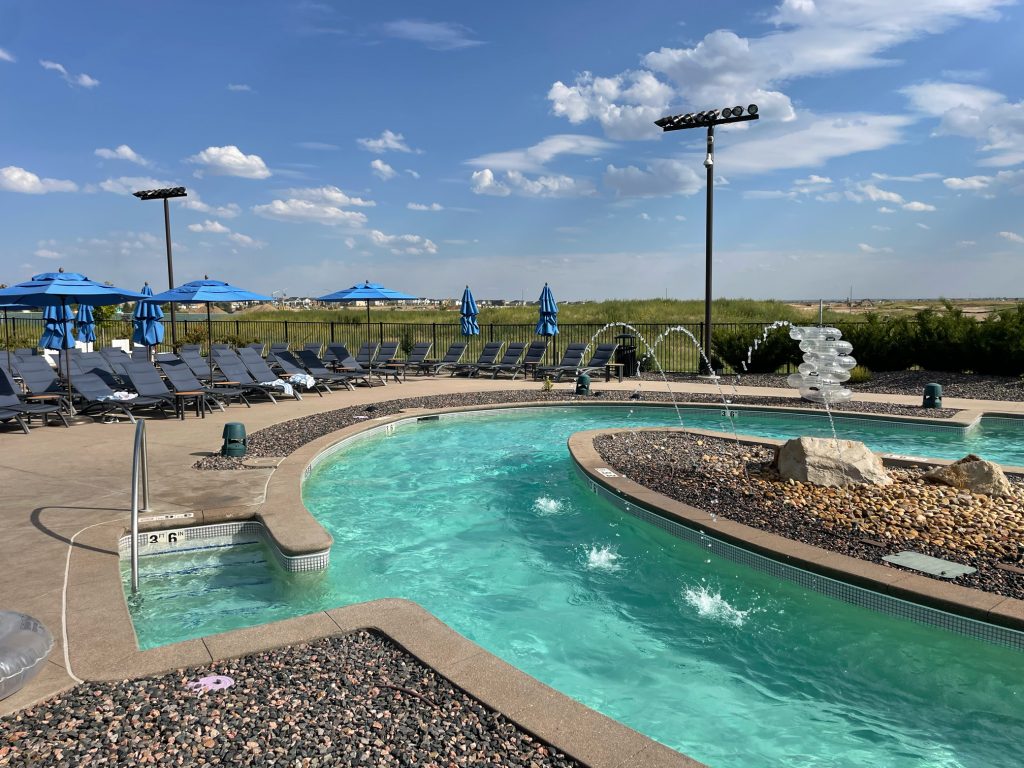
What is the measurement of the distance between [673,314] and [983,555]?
1488 inches

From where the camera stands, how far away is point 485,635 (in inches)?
191

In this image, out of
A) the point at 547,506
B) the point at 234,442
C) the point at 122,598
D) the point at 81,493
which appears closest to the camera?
the point at 122,598

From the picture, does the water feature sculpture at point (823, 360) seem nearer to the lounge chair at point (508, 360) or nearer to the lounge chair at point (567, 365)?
the lounge chair at point (567, 365)

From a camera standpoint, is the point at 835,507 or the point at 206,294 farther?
the point at 206,294

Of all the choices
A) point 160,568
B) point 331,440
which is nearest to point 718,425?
point 331,440

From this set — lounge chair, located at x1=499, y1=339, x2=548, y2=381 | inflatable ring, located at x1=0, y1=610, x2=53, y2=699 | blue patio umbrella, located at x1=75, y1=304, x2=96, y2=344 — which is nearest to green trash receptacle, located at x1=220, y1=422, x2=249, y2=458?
inflatable ring, located at x1=0, y1=610, x2=53, y2=699

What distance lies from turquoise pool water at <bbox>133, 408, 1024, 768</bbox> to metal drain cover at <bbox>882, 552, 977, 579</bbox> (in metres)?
0.55

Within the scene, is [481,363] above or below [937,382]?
above

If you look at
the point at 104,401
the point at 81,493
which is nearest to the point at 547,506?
the point at 81,493

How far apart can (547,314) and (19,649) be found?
1650cm

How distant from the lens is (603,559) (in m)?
6.11

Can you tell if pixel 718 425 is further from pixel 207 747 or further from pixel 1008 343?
pixel 207 747

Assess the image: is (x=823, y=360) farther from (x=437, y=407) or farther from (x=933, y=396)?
(x=437, y=407)

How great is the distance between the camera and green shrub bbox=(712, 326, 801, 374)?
57.4 ft
